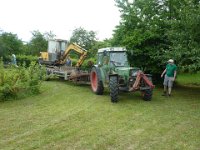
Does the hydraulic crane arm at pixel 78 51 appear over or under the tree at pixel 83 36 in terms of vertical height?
under

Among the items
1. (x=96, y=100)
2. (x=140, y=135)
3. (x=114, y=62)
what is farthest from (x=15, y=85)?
(x=140, y=135)

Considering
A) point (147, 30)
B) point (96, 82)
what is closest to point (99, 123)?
point (96, 82)

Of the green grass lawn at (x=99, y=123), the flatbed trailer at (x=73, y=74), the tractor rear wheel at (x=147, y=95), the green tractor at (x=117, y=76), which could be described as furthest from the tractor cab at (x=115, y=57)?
the flatbed trailer at (x=73, y=74)

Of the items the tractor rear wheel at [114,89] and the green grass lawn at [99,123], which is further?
the tractor rear wheel at [114,89]

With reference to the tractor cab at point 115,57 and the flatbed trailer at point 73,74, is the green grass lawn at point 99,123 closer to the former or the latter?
the tractor cab at point 115,57

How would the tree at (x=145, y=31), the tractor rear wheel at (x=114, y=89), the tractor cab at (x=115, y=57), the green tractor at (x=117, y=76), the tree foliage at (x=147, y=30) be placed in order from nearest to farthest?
the tractor rear wheel at (x=114, y=89) < the green tractor at (x=117, y=76) < the tractor cab at (x=115, y=57) < the tree foliage at (x=147, y=30) < the tree at (x=145, y=31)

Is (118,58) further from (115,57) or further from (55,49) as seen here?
(55,49)

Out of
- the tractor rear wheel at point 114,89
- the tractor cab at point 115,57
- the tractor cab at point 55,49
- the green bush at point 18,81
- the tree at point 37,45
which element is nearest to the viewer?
the tractor rear wheel at point 114,89

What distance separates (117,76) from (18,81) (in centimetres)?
388

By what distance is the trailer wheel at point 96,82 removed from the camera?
14.1 meters

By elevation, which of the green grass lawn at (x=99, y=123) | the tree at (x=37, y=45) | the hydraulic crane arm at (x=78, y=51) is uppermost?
the tree at (x=37, y=45)

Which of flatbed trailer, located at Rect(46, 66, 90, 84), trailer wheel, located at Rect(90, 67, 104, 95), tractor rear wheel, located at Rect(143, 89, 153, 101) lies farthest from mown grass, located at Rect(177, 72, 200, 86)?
tractor rear wheel, located at Rect(143, 89, 153, 101)

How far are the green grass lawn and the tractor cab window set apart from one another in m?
1.52

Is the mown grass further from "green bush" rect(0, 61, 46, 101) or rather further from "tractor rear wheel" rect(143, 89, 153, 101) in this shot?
"green bush" rect(0, 61, 46, 101)
